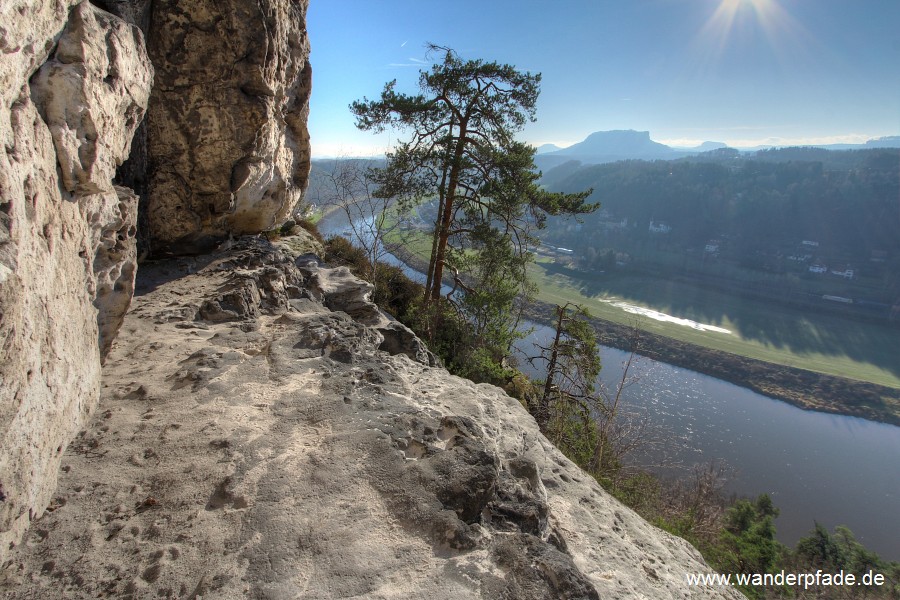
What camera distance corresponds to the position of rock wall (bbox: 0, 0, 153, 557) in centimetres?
214

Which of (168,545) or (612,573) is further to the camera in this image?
(612,573)

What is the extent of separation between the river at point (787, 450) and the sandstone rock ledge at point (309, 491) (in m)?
16.9

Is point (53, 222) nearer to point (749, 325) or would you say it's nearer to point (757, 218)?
point (749, 325)

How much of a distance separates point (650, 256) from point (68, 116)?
90.0 metres

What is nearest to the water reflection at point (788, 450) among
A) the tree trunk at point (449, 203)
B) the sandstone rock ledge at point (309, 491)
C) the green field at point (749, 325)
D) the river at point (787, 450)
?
the river at point (787, 450)

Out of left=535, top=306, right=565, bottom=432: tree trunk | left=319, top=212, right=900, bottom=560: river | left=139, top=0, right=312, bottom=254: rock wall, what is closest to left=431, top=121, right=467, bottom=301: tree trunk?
left=535, top=306, right=565, bottom=432: tree trunk

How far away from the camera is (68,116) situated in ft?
9.44

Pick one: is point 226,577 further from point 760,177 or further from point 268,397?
point 760,177

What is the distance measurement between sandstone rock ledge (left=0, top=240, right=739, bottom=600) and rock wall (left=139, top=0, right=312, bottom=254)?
221 centimetres

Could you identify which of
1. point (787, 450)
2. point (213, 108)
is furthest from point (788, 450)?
point (213, 108)

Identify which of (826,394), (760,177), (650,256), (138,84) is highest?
(760,177)

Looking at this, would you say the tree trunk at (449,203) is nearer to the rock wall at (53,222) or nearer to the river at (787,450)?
the rock wall at (53,222)

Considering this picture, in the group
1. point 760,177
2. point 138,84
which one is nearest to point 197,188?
point 138,84

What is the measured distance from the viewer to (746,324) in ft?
175
